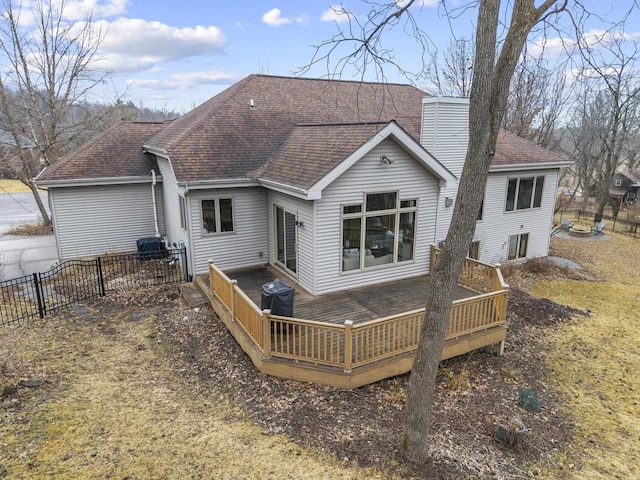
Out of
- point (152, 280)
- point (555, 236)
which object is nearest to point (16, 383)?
point (152, 280)

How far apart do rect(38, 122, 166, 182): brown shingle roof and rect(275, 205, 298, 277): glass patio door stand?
6.59 m

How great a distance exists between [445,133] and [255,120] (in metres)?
6.34

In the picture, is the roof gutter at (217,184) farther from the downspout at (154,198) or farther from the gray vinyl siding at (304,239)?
the downspout at (154,198)

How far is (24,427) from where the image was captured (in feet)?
19.8

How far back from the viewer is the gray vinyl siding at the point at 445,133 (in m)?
12.4

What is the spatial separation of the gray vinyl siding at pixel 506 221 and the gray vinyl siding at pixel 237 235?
329 inches

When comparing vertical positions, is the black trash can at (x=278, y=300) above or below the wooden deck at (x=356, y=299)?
above

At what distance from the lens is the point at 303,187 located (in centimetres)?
952

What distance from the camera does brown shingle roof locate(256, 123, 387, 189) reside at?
9641 millimetres

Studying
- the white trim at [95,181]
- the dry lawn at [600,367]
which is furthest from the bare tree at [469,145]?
the white trim at [95,181]

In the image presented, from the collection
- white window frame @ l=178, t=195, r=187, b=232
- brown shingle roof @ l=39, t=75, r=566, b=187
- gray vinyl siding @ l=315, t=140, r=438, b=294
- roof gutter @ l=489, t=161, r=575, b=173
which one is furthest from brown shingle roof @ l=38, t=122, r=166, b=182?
roof gutter @ l=489, t=161, r=575, b=173

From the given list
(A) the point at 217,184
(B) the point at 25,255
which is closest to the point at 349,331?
(A) the point at 217,184

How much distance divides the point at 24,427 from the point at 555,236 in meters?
25.4

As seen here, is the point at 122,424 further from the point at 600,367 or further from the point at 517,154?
the point at 517,154
